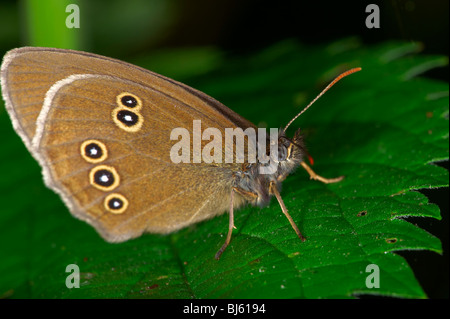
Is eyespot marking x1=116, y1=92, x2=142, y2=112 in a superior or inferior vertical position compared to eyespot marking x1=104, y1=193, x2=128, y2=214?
superior

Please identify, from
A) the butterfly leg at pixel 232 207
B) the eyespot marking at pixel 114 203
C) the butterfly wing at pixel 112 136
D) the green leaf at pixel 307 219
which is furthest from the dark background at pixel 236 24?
the butterfly leg at pixel 232 207

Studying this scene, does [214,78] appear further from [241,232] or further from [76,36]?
[241,232]

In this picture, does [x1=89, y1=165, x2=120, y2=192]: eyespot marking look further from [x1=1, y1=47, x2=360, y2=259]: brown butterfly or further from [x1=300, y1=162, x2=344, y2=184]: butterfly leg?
[x1=300, y1=162, x2=344, y2=184]: butterfly leg

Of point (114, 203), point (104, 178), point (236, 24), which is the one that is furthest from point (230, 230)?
point (236, 24)

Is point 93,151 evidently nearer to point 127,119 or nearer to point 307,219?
point 127,119

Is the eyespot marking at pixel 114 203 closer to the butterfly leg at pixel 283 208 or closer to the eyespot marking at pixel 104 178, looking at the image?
the eyespot marking at pixel 104 178

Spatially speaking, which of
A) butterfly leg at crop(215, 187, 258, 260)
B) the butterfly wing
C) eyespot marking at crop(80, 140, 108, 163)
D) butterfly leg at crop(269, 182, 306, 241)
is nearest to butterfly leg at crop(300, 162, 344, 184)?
butterfly leg at crop(269, 182, 306, 241)
